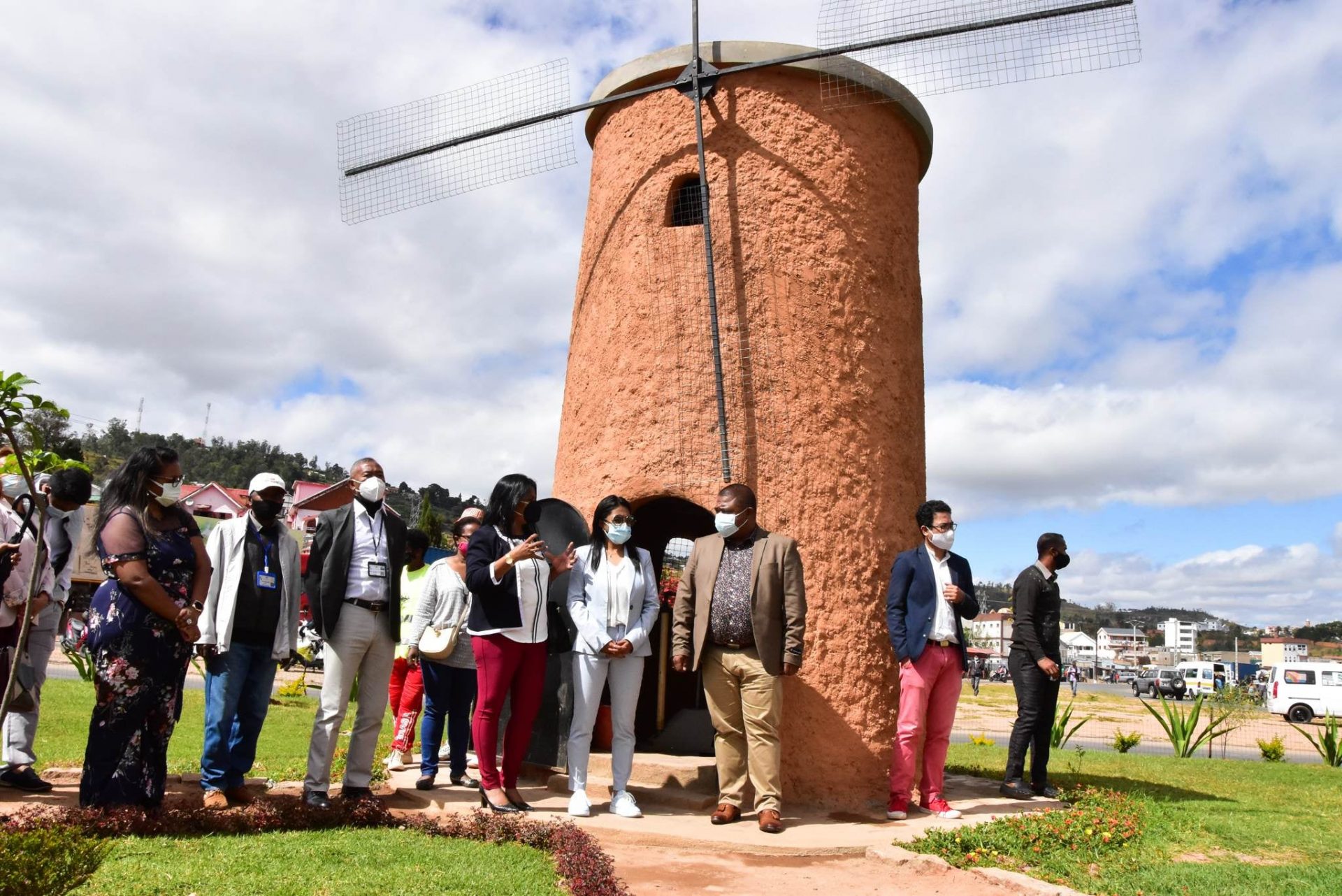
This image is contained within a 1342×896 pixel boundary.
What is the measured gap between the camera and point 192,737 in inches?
362

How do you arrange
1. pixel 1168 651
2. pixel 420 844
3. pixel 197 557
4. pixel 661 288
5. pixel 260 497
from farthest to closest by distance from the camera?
pixel 1168 651 < pixel 661 288 < pixel 260 497 < pixel 197 557 < pixel 420 844

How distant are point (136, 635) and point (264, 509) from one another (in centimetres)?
95

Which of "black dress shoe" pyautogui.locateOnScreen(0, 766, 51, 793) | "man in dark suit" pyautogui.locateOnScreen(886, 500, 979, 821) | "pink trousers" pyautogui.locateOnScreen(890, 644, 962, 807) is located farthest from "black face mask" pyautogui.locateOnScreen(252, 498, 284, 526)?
"pink trousers" pyautogui.locateOnScreen(890, 644, 962, 807)

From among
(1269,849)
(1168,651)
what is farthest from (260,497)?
(1168,651)

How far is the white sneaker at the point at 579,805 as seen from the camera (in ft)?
17.7

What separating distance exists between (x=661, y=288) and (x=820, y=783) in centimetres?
346

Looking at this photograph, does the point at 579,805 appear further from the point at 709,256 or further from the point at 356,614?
the point at 709,256

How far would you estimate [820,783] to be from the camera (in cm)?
616

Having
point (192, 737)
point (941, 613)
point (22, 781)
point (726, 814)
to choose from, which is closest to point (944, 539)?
point (941, 613)

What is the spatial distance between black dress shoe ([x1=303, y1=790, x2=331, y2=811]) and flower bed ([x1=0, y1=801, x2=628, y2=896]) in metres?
0.05

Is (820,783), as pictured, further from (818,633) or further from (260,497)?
(260,497)

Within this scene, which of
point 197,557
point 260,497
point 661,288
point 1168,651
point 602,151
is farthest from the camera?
point 1168,651

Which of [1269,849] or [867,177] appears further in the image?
[867,177]

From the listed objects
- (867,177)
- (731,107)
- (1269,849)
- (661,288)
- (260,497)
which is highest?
(731,107)
